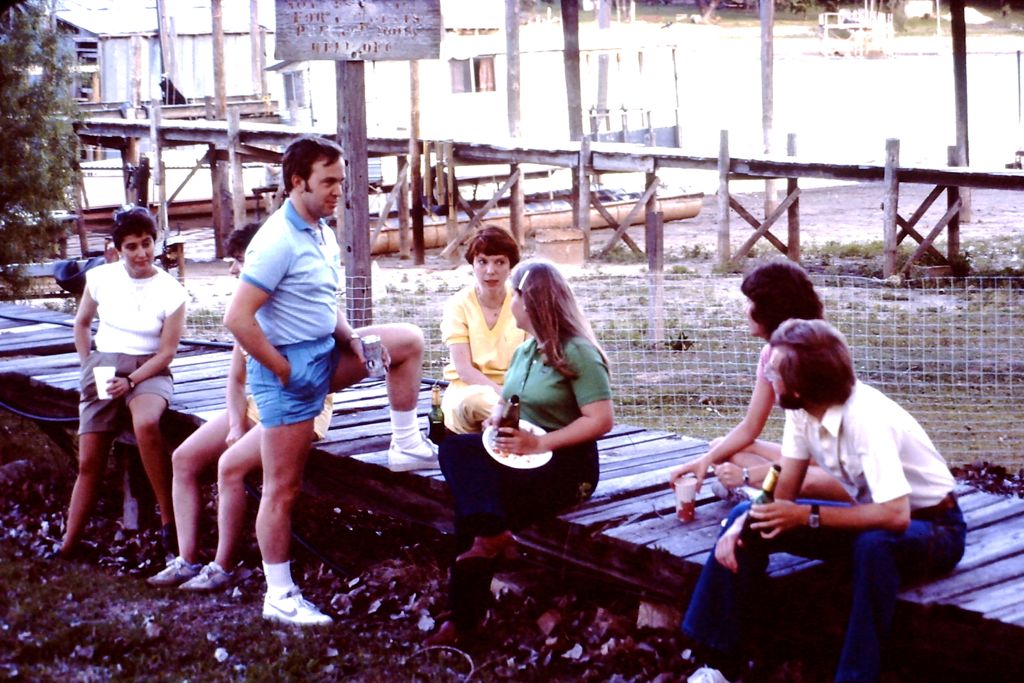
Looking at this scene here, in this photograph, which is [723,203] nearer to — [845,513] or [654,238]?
[654,238]

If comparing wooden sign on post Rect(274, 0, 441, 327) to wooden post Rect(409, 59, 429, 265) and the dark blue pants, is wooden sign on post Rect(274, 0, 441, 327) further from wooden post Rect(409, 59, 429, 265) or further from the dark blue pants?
wooden post Rect(409, 59, 429, 265)

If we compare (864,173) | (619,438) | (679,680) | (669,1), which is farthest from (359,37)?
(669,1)

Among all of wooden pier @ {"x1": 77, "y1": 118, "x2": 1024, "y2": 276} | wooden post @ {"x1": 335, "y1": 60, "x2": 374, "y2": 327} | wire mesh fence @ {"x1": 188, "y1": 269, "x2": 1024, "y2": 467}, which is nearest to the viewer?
wooden post @ {"x1": 335, "y1": 60, "x2": 374, "y2": 327}

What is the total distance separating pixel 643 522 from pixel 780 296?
0.93 meters

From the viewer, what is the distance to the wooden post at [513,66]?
25.3m

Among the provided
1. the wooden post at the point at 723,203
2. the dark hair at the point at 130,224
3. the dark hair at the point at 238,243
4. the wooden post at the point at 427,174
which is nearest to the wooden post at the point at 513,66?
the wooden post at the point at 427,174

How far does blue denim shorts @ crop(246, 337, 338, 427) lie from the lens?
16.5 ft

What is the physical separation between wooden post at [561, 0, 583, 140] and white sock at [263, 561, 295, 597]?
63.8ft

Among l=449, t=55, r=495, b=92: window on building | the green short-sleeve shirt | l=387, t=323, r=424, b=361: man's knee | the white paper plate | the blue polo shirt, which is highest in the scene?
l=449, t=55, r=495, b=92: window on building

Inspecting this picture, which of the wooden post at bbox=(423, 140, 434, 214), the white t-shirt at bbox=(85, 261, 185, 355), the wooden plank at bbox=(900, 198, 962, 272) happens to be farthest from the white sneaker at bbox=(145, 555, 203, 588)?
the wooden post at bbox=(423, 140, 434, 214)

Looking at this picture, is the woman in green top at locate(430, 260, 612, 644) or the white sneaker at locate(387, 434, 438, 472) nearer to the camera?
the woman in green top at locate(430, 260, 612, 644)

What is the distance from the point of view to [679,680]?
173 inches

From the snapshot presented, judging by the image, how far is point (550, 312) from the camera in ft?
15.4

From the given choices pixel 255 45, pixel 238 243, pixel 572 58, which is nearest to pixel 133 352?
pixel 238 243
